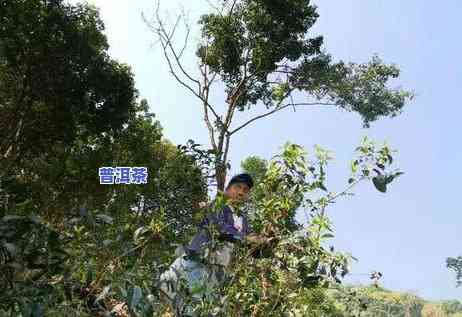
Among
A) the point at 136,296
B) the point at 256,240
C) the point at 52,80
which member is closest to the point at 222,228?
the point at 256,240

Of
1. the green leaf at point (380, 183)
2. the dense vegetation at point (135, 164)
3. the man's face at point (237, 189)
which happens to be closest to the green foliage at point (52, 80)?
the dense vegetation at point (135, 164)

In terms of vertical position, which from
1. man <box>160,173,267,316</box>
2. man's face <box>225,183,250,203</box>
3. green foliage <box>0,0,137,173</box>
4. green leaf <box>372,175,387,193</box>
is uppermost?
green foliage <box>0,0,137,173</box>

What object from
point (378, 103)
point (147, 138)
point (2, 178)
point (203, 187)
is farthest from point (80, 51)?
point (2, 178)

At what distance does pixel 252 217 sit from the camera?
2.54m

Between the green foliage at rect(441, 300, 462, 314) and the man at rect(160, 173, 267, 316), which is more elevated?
the green foliage at rect(441, 300, 462, 314)

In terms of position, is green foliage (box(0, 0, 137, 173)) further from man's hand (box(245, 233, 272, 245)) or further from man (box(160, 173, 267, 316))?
man's hand (box(245, 233, 272, 245))

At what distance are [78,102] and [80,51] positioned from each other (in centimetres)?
111

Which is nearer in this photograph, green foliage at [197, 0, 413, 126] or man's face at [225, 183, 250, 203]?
man's face at [225, 183, 250, 203]

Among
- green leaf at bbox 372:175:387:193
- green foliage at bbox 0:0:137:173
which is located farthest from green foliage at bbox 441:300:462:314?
green leaf at bbox 372:175:387:193

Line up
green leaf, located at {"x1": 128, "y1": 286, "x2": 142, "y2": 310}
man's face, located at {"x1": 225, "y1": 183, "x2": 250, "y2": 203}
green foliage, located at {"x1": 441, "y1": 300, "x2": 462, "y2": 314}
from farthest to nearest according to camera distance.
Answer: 1. green foliage, located at {"x1": 441, "y1": 300, "x2": 462, "y2": 314}
2. man's face, located at {"x1": 225, "y1": 183, "x2": 250, "y2": 203}
3. green leaf, located at {"x1": 128, "y1": 286, "x2": 142, "y2": 310}

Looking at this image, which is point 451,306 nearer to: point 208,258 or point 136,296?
point 208,258

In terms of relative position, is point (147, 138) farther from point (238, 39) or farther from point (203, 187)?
point (203, 187)

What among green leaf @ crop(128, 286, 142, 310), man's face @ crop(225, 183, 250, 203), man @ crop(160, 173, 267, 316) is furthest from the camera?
man's face @ crop(225, 183, 250, 203)

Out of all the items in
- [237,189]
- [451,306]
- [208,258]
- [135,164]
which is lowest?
[208,258]
